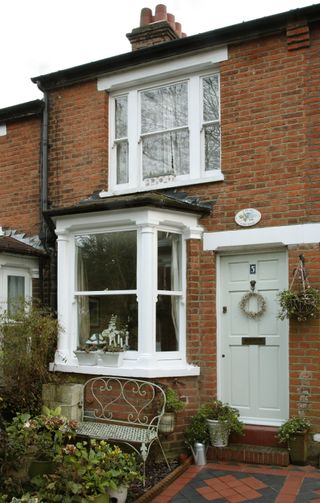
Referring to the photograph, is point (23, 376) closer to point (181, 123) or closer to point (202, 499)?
point (202, 499)

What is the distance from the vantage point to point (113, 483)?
458 centimetres

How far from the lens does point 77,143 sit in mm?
8133

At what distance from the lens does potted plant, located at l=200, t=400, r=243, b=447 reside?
6.32 m

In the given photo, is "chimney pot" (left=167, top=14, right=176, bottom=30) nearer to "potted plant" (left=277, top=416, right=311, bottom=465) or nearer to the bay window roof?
the bay window roof

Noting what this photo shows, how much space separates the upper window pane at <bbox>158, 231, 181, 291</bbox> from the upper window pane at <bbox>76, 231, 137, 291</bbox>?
35 centimetres

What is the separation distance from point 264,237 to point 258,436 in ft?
8.06

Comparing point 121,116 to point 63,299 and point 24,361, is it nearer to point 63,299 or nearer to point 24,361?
point 63,299

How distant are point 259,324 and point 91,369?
2.27 m

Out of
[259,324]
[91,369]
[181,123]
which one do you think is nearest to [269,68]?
[181,123]

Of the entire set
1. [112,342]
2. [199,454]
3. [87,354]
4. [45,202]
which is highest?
[45,202]

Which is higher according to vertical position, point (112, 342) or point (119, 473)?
point (112, 342)

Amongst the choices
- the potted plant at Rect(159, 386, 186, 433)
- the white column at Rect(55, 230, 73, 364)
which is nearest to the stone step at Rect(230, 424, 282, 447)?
the potted plant at Rect(159, 386, 186, 433)

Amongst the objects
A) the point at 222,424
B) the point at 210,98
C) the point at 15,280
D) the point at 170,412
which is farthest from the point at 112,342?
the point at 210,98

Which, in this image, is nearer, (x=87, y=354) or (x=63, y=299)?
(x=87, y=354)
